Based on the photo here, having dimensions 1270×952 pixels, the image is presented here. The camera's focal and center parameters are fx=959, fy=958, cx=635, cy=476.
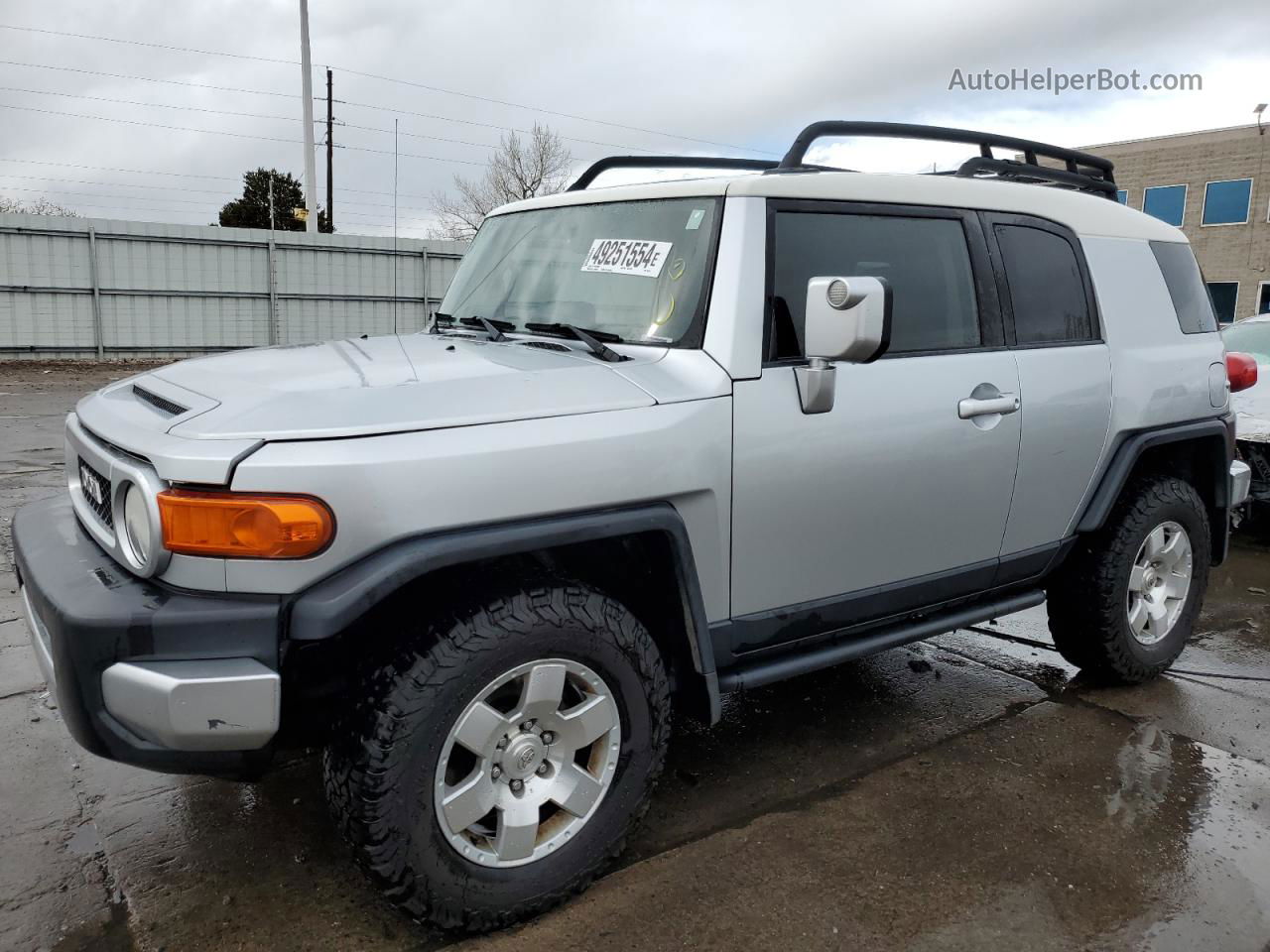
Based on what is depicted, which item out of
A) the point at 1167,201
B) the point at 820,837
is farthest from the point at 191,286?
the point at 1167,201

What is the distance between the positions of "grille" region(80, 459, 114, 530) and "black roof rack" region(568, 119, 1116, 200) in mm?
2044

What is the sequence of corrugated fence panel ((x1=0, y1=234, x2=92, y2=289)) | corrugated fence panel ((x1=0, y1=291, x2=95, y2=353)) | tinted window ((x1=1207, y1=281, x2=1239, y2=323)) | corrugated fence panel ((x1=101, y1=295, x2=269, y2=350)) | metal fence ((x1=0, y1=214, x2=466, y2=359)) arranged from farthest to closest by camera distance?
tinted window ((x1=1207, y1=281, x2=1239, y2=323)), corrugated fence panel ((x1=101, y1=295, x2=269, y2=350)), metal fence ((x1=0, y1=214, x2=466, y2=359)), corrugated fence panel ((x1=0, y1=291, x2=95, y2=353)), corrugated fence panel ((x1=0, y1=234, x2=92, y2=289))

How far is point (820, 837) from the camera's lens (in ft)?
9.37

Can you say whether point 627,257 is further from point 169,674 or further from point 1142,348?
point 1142,348

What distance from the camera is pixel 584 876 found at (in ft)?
8.12

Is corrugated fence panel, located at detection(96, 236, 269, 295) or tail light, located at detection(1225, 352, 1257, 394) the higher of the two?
corrugated fence panel, located at detection(96, 236, 269, 295)

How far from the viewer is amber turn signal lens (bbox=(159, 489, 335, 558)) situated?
200 cm

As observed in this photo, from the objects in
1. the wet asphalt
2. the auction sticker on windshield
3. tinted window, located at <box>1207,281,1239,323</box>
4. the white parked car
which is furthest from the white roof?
tinted window, located at <box>1207,281,1239,323</box>

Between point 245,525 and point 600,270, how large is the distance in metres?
1.45

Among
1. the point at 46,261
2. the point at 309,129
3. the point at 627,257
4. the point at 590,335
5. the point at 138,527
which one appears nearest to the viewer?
the point at 138,527

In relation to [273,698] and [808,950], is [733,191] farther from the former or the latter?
[808,950]

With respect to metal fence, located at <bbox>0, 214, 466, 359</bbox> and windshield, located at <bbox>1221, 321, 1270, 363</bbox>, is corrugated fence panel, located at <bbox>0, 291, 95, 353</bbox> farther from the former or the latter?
windshield, located at <bbox>1221, 321, 1270, 363</bbox>

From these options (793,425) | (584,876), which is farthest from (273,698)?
(793,425)

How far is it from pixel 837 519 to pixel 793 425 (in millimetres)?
342
